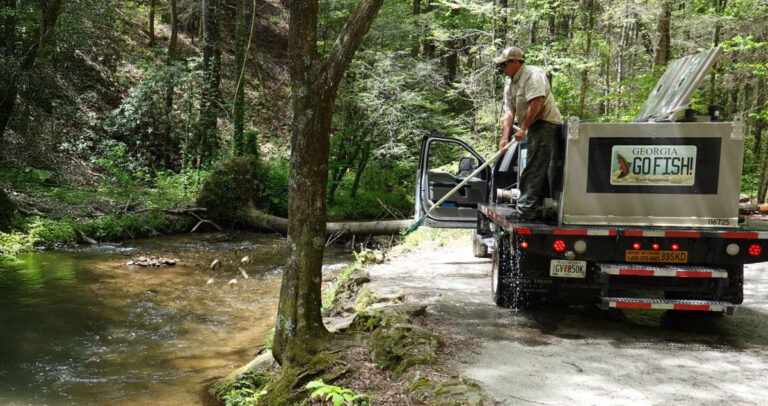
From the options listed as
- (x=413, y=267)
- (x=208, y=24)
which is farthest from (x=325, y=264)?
(x=208, y=24)

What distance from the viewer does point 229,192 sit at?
55.5 ft

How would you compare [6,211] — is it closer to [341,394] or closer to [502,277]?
[502,277]

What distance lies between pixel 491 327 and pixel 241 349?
3190mm

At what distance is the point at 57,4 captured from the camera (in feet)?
51.3

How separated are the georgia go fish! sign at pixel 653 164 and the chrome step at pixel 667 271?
0.80 m

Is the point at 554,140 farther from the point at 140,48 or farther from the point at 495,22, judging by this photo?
the point at 140,48

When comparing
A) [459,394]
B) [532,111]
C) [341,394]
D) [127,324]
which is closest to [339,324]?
[341,394]

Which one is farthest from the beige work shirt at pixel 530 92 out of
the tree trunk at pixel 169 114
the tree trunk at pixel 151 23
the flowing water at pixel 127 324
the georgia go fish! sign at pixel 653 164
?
the tree trunk at pixel 151 23

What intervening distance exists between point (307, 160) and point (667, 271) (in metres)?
3.45

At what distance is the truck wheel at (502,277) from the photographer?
20.3 feet

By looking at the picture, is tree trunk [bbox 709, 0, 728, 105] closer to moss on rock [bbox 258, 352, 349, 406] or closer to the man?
the man

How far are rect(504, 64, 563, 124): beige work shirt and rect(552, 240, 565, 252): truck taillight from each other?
4.34 ft

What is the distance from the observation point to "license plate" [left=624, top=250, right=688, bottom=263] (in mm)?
5424

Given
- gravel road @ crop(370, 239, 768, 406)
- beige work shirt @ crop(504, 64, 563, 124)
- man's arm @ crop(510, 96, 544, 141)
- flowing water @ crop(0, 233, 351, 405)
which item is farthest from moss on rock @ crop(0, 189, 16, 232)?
man's arm @ crop(510, 96, 544, 141)
